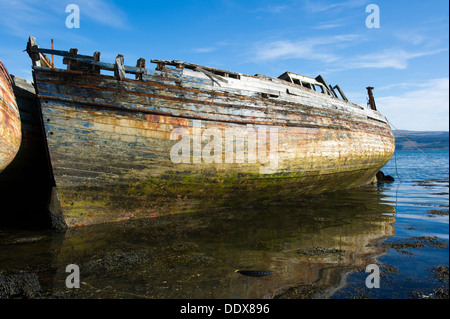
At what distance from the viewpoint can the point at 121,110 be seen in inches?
218

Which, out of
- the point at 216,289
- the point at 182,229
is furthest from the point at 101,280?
the point at 182,229

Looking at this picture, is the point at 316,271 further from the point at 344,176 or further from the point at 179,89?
the point at 344,176

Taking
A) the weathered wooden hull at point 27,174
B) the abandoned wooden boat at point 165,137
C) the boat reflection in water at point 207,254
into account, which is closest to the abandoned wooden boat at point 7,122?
the weathered wooden hull at point 27,174

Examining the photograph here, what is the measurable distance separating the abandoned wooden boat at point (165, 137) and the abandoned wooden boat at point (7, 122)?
0.77m

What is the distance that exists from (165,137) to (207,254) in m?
2.87

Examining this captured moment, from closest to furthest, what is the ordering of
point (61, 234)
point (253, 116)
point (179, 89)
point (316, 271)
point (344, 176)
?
point (316, 271), point (61, 234), point (179, 89), point (253, 116), point (344, 176)

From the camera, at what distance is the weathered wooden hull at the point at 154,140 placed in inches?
208

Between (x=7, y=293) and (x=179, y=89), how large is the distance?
465 cm

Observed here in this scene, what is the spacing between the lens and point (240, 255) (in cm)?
411

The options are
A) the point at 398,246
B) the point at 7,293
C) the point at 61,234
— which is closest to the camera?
the point at 7,293

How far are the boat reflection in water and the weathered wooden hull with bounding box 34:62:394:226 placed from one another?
59 cm

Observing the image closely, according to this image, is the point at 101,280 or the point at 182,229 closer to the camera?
the point at 101,280

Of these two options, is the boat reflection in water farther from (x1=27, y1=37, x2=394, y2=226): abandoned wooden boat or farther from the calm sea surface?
(x1=27, y1=37, x2=394, y2=226): abandoned wooden boat

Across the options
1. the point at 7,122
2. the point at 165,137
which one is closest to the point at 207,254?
the point at 165,137
